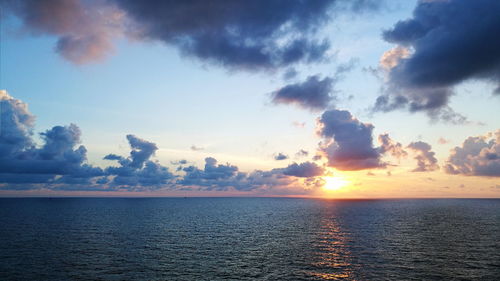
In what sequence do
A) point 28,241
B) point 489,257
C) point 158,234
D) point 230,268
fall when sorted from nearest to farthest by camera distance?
point 230,268, point 489,257, point 28,241, point 158,234

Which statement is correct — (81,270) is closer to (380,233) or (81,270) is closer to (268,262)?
(268,262)

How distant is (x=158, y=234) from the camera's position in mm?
104688

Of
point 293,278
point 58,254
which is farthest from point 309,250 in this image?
point 58,254

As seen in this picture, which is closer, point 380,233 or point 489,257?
point 489,257

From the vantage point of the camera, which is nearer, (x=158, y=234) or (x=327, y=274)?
(x=327, y=274)

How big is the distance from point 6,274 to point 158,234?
51878 millimetres

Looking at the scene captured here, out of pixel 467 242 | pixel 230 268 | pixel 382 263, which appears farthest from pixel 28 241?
pixel 467 242

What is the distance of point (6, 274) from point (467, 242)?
114m

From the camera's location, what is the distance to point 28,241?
87.8m

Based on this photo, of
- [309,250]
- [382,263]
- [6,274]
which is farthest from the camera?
[309,250]

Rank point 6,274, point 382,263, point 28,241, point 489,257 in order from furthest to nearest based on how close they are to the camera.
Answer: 1. point 28,241
2. point 489,257
3. point 382,263
4. point 6,274

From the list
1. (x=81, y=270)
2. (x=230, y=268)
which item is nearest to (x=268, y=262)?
(x=230, y=268)

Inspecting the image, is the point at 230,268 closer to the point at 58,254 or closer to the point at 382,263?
the point at 382,263

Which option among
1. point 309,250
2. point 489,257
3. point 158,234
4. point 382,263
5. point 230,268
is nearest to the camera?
point 230,268
